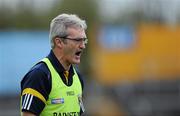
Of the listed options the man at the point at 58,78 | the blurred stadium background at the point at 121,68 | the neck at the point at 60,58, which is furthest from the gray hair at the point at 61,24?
the blurred stadium background at the point at 121,68

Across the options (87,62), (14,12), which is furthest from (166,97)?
(14,12)

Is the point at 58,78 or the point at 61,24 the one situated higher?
the point at 61,24

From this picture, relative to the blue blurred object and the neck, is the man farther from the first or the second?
the blue blurred object

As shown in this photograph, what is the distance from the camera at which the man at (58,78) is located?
6590 mm

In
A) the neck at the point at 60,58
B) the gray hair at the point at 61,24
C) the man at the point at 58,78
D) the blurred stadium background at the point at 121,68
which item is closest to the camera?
the man at the point at 58,78

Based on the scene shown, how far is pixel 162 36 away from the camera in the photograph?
3572 centimetres

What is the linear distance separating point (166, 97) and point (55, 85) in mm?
25476

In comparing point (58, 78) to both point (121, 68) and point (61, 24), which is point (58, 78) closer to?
point (61, 24)

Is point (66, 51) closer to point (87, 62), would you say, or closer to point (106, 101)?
point (106, 101)

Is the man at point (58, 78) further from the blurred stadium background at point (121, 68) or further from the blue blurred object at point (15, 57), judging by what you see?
the blue blurred object at point (15, 57)

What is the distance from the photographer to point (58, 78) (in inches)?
268

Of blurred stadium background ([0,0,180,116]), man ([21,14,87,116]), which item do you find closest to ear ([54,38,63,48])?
man ([21,14,87,116])

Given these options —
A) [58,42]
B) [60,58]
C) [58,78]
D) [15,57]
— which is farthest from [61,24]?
[15,57]

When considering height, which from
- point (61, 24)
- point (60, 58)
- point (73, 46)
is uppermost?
point (61, 24)
